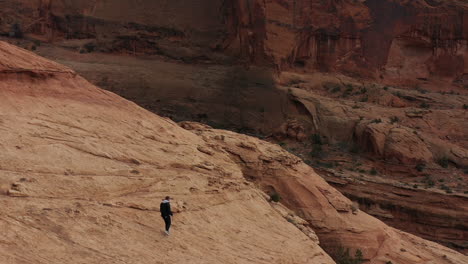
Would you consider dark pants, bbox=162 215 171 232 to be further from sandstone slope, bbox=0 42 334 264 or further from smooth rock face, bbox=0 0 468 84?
smooth rock face, bbox=0 0 468 84

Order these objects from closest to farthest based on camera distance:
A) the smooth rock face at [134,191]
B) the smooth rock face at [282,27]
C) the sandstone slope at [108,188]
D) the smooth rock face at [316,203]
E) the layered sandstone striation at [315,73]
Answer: the sandstone slope at [108,188] < the smooth rock face at [134,191] < the smooth rock face at [316,203] < the layered sandstone striation at [315,73] < the smooth rock face at [282,27]

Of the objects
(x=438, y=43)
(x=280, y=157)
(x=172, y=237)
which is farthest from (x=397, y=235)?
(x=438, y=43)

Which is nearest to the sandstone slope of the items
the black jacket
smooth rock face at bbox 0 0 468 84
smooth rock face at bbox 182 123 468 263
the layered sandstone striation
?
the black jacket

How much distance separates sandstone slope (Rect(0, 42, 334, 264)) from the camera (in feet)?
33.3

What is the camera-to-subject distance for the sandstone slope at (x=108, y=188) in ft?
33.3

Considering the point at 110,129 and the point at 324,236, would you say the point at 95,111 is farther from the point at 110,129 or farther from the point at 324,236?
the point at 324,236

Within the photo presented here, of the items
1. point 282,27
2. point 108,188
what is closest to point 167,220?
point 108,188

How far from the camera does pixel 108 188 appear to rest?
11.9 m

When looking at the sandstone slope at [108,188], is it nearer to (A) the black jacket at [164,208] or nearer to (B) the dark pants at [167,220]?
(B) the dark pants at [167,220]

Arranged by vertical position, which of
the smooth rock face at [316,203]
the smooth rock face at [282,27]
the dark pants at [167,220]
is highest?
the smooth rock face at [282,27]

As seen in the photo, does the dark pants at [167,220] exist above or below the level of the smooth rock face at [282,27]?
below

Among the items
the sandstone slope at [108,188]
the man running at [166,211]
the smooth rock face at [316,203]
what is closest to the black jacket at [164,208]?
the man running at [166,211]

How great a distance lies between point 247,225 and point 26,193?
17.4 feet

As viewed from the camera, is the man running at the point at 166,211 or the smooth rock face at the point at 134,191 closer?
the smooth rock face at the point at 134,191
